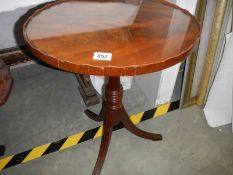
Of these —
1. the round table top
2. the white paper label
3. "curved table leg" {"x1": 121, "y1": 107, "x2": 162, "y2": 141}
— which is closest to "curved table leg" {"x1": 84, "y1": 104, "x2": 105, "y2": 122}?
"curved table leg" {"x1": 121, "y1": 107, "x2": 162, "y2": 141}

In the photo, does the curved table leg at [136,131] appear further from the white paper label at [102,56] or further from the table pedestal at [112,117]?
the white paper label at [102,56]

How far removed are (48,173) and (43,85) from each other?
2.86ft

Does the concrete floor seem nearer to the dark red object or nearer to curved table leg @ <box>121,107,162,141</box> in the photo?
curved table leg @ <box>121,107,162,141</box>

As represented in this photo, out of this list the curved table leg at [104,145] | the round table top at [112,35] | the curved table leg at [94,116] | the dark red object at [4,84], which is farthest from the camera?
the curved table leg at [94,116]

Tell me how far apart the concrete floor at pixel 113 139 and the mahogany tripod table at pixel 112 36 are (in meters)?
0.49

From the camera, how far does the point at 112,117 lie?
1.72 m

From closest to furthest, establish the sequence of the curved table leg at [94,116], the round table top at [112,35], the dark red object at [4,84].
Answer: the round table top at [112,35]
the dark red object at [4,84]
the curved table leg at [94,116]

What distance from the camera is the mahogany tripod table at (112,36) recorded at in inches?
44.3

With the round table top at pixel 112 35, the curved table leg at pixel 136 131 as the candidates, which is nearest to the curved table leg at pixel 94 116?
the curved table leg at pixel 136 131

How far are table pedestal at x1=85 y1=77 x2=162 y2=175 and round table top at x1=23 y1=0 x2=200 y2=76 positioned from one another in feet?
1.04

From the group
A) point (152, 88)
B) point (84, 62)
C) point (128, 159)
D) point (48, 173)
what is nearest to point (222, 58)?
point (152, 88)

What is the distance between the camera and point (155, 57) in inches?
45.4

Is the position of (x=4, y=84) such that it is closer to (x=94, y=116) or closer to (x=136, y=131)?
(x=94, y=116)

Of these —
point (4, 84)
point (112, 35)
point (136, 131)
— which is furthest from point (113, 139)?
point (112, 35)
